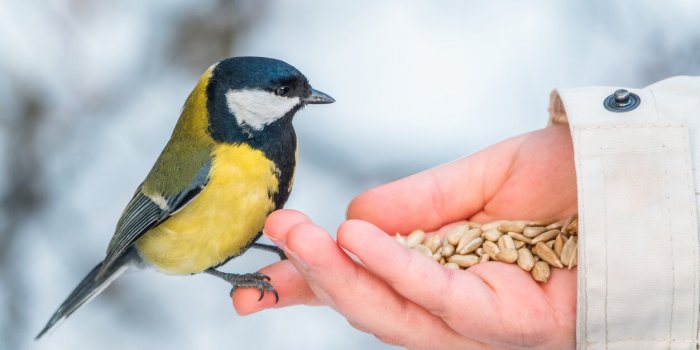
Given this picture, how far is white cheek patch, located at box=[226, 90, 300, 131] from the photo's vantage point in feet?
5.11

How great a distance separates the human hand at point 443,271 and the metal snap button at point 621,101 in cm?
25

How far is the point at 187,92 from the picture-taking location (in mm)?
2592

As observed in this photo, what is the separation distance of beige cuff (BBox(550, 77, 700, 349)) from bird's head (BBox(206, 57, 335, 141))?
21.1 inches

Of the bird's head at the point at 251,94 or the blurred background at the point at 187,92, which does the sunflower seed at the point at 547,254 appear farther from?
the blurred background at the point at 187,92

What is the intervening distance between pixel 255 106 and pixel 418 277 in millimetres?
504

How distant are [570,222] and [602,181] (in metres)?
0.27

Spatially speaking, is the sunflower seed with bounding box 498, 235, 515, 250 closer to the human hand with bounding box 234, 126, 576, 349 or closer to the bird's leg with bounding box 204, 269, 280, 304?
the human hand with bounding box 234, 126, 576, 349

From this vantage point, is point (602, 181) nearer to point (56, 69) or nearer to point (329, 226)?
point (329, 226)

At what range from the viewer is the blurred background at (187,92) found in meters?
2.40

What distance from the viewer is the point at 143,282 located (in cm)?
256

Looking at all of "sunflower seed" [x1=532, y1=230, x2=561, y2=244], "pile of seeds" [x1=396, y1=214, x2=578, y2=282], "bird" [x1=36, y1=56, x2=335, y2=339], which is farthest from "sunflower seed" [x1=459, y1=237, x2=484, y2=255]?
"bird" [x1=36, y1=56, x2=335, y2=339]

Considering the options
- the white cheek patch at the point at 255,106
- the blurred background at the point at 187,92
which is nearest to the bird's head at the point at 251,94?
the white cheek patch at the point at 255,106

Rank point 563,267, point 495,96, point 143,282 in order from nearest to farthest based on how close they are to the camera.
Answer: point 563,267
point 143,282
point 495,96

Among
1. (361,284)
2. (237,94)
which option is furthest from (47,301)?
(361,284)
